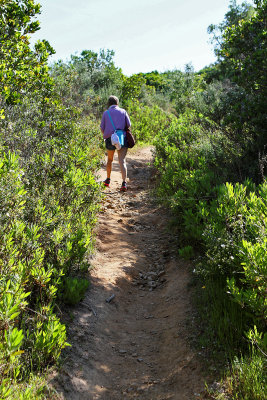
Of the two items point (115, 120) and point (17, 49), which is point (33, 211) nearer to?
point (17, 49)

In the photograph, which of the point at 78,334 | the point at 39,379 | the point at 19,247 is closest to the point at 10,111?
the point at 19,247

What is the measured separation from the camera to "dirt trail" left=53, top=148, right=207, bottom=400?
2.76 metres

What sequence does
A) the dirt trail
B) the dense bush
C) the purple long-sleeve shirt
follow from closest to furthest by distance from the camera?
1. the dense bush
2. the dirt trail
3. the purple long-sleeve shirt

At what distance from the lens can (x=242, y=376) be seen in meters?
2.31

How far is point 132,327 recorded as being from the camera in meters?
3.75

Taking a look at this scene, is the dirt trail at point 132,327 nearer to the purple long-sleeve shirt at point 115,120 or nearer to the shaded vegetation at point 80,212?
the shaded vegetation at point 80,212

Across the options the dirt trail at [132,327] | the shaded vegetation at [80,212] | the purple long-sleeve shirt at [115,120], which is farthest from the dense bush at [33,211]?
the purple long-sleeve shirt at [115,120]

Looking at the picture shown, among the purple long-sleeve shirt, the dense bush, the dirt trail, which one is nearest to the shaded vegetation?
the dense bush

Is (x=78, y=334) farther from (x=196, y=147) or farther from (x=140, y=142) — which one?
(x=140, y=142)

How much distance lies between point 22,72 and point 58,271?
2989 mm

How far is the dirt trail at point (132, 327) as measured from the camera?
2.76 meters

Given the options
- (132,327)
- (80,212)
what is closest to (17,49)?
(80,212)

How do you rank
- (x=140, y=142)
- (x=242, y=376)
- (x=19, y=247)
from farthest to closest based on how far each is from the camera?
(x=140, y=142)
(x=19, y=247)
(x=242, y=376)

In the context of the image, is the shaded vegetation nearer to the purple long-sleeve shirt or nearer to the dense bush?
the dense bush
